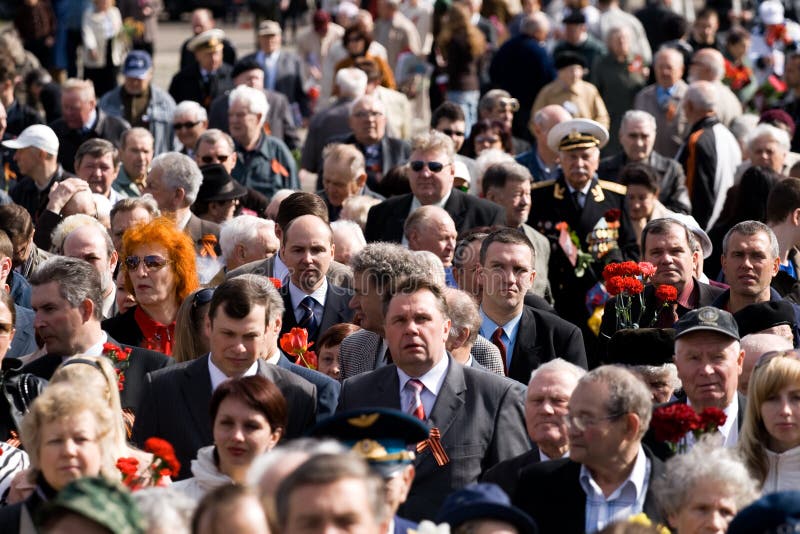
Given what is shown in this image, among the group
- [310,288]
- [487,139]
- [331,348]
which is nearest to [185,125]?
[487,139]

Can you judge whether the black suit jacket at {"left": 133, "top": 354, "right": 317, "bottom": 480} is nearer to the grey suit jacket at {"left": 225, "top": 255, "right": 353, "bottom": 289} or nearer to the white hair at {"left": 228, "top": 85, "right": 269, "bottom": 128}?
the grey suit jacket at {"left": 225, "top": 255, "right": 353, "bottom": 289}

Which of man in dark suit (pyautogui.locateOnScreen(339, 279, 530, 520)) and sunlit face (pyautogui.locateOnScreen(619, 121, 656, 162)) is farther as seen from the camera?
sunlit face (pyautogui.locateOnScreen(619, 121, 656, 162))

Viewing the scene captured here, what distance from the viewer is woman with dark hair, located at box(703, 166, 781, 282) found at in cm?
1170

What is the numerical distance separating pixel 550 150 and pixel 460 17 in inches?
178

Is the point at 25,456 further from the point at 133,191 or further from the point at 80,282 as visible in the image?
the point at 133,191

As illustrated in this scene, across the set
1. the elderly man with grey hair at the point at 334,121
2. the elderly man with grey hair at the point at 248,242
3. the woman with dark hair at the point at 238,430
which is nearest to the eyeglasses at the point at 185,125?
the elderly man with grey hair at the point at 334,121

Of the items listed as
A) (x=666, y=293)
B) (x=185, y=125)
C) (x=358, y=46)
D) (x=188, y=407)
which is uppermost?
(x=358, y=46)

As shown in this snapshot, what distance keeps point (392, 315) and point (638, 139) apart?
6.28m

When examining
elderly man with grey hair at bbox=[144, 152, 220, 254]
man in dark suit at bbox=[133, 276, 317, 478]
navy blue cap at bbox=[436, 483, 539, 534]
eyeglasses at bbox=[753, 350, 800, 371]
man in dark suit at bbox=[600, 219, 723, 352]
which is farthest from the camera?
Answer: elderly man with grey hair at bbox=[144, 152, 220, 254]

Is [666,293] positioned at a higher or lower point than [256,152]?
lower

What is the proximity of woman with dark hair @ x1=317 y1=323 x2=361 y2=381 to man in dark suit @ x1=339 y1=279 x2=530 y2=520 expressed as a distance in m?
1.03

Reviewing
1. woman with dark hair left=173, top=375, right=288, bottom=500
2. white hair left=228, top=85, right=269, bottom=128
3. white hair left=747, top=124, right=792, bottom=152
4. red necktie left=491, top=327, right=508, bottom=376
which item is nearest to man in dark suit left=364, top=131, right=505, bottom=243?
red necktie left=491, top=327, right=508, bottom=376

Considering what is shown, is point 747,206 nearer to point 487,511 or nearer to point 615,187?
point 615,187

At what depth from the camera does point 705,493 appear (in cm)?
628
